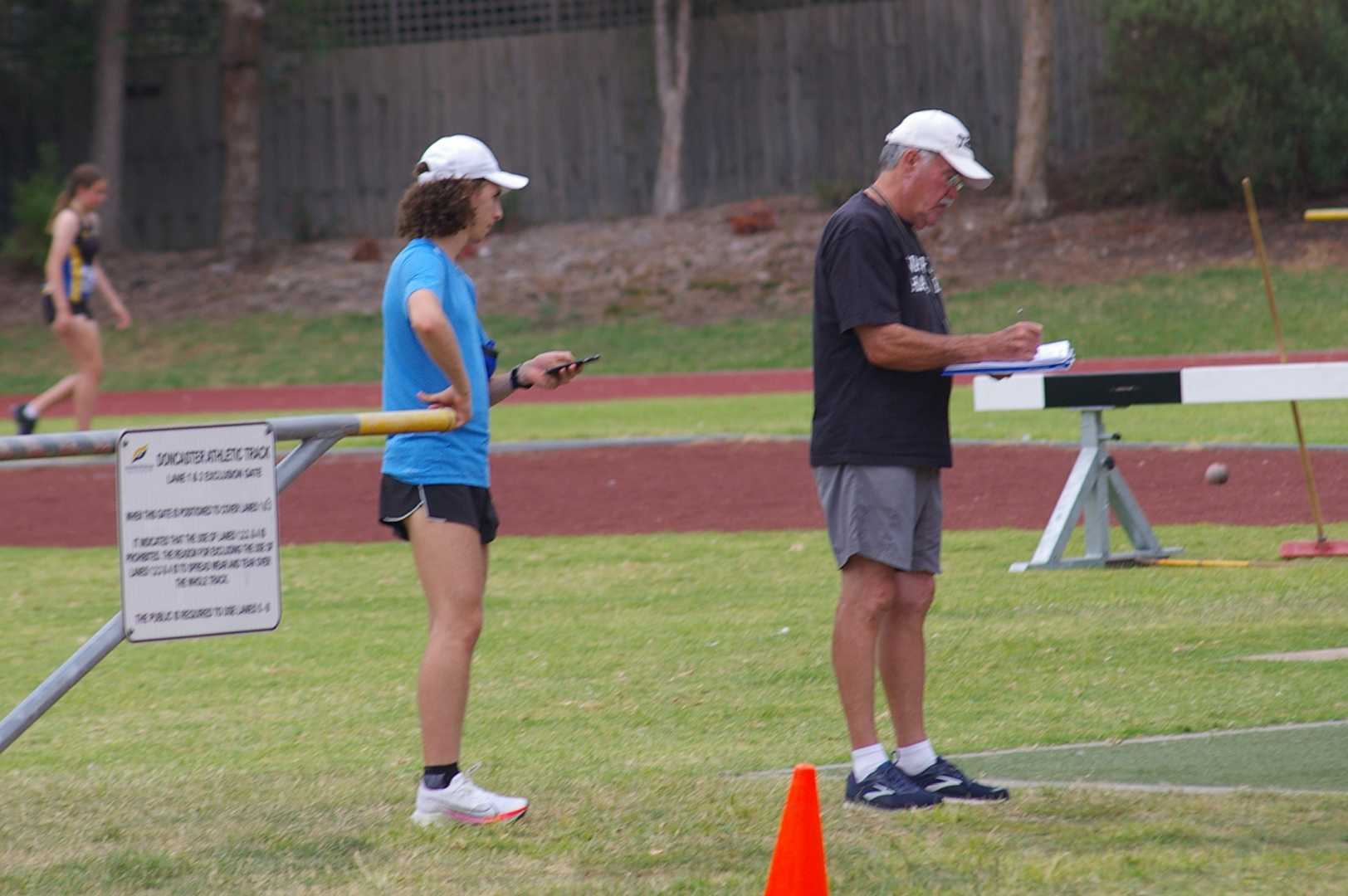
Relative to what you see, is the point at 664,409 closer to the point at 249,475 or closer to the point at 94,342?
the point at 94,342

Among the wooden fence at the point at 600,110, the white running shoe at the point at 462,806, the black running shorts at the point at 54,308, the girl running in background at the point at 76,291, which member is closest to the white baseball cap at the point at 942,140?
the white running shoe at the point at 462,806

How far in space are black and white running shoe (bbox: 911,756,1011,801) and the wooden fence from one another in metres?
24.8

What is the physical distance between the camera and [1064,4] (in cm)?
2908

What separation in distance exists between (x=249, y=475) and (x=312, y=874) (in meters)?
0.99

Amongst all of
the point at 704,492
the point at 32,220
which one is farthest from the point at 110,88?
the point at 704,492

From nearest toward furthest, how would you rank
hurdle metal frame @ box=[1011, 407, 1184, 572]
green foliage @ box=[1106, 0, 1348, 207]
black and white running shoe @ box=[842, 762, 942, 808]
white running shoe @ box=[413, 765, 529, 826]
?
white running shoe @ box=[413, 765, 529, 826] < black and white running shoe @ box=[842, 762, 942, 808] < hurdle metal frame @ box=[1011, 407, 1184, 572] < green foliage @ box=[1106, 0, 1348, 207]

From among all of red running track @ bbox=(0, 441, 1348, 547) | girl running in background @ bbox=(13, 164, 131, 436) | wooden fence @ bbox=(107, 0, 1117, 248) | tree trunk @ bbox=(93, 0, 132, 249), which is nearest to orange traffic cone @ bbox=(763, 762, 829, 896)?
red running track @ bbox=(0, 441, 1348, 547)

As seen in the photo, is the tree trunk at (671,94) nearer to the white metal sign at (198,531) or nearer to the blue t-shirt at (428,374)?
the blue t-shirt at (428,374)

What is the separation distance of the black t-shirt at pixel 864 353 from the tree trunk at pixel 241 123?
26.0 m

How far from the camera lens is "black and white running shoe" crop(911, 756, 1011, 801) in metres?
5.44

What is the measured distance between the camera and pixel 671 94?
99.6 feet

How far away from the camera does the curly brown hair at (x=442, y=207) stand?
5.52 m

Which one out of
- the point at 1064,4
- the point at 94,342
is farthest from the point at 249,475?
the point at 1064,4

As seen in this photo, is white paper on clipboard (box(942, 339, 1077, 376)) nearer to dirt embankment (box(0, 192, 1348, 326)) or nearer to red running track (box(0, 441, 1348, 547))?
red running track (box(0, 441, 1348, 547))
